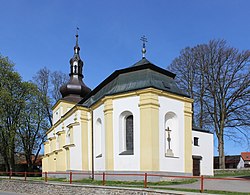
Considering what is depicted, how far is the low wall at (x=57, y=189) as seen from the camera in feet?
37.8

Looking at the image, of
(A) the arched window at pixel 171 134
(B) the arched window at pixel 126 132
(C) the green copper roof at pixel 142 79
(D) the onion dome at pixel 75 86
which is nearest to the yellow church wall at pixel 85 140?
(C) the green copper roof at pixel 142 79

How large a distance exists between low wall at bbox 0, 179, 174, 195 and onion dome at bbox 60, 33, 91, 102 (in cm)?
1421

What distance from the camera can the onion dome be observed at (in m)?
32.7

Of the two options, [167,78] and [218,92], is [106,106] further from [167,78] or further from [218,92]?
[218,92]

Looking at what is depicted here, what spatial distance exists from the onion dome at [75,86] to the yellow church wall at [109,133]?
14.2 meters

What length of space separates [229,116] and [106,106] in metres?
16.1

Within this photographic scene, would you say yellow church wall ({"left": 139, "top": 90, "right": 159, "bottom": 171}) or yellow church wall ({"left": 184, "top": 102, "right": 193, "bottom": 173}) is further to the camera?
yellow church wall ({"left": 184, "top": 102, "right": 193, "bottom": 173})

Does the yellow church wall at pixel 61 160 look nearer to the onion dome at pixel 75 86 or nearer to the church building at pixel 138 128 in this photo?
the church building at pixel 138 128

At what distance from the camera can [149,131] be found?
16.6 meters

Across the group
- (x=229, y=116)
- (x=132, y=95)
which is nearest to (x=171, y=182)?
(x=132, y=95)

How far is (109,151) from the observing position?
1795 cm

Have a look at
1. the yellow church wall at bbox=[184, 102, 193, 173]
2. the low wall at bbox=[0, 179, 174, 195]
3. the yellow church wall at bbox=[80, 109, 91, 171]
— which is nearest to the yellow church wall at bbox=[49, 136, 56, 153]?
the yellow church wall at bbox=[80, 109, 91, 171]

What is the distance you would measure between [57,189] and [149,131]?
5566 millimetres

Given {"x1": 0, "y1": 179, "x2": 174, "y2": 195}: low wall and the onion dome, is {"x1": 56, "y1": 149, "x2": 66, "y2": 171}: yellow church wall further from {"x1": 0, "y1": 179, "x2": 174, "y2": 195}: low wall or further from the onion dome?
the onion dome
